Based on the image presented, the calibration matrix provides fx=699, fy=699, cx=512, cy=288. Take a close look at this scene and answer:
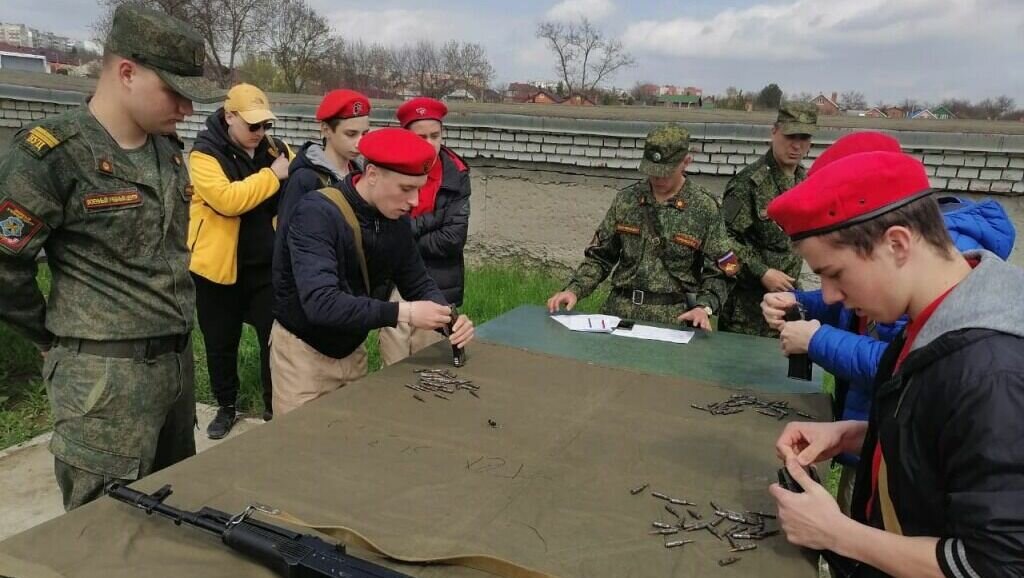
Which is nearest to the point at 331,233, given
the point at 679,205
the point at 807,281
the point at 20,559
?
the point at 20,559

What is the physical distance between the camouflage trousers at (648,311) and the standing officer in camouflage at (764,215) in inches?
22.8

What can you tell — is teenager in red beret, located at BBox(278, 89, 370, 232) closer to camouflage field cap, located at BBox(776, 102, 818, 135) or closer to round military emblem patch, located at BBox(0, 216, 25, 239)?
round military emblem patch, located at BBox(0, 216, 25, 239)

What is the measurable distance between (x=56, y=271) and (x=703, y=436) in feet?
6.51

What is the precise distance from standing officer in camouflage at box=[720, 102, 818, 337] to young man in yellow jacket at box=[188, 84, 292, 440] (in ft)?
8.34

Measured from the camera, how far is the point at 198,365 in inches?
198

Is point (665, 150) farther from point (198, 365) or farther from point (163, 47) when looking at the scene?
point (198, 365)

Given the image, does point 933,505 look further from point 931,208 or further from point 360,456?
point 360,456

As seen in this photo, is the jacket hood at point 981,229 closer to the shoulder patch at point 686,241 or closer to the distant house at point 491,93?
the shoulder patch at point 686,241

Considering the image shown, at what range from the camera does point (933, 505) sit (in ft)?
3.96

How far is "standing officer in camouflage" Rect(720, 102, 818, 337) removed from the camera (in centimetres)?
377

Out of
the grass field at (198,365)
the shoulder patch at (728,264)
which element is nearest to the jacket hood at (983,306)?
the shoulder patch at (728,264)

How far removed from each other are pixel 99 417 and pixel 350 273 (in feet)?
3.06

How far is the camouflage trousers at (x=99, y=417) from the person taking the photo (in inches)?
81.9

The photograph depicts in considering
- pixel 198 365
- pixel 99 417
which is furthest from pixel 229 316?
pixel 99 417
